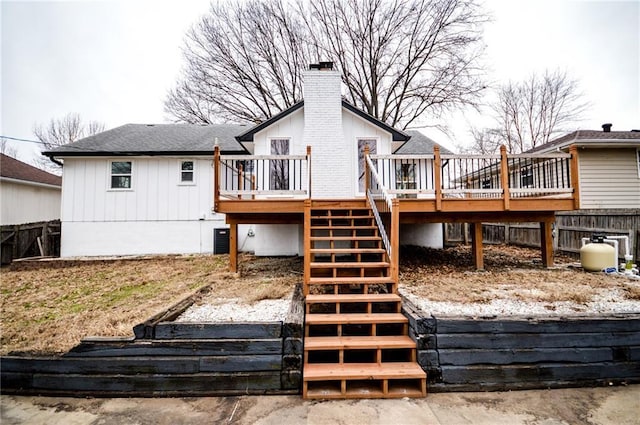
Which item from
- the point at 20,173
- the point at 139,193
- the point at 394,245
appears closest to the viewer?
the point at 394,245

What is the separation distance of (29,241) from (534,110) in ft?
92.5

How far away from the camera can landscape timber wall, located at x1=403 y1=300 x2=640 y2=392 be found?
2.93m

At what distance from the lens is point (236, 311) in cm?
359

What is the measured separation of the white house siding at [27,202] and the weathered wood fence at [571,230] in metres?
18.1

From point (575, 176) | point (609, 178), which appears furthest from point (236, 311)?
point (609, 178)

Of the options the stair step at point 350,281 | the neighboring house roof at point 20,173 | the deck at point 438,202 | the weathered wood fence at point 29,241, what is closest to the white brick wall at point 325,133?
the deck at point 438,202

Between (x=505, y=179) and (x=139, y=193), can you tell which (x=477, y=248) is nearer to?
(x=505, y=179)

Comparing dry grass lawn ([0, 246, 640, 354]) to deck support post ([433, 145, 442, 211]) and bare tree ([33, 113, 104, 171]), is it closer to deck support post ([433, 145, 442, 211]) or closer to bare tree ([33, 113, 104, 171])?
deck support post ([433, 145, 442, 211])

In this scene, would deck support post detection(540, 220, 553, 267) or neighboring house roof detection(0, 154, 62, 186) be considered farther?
neighboring house roof detection(0, 154, 62, 186)

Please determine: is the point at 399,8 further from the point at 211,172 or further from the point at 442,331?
the point at 442,331

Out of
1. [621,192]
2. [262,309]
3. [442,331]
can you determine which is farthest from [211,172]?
[621,192]

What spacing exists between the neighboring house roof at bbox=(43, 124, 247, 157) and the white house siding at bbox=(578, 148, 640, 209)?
13137 millimetres

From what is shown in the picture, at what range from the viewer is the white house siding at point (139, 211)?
389 inches

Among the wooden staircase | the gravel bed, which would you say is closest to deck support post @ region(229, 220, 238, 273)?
the wooden staircase
